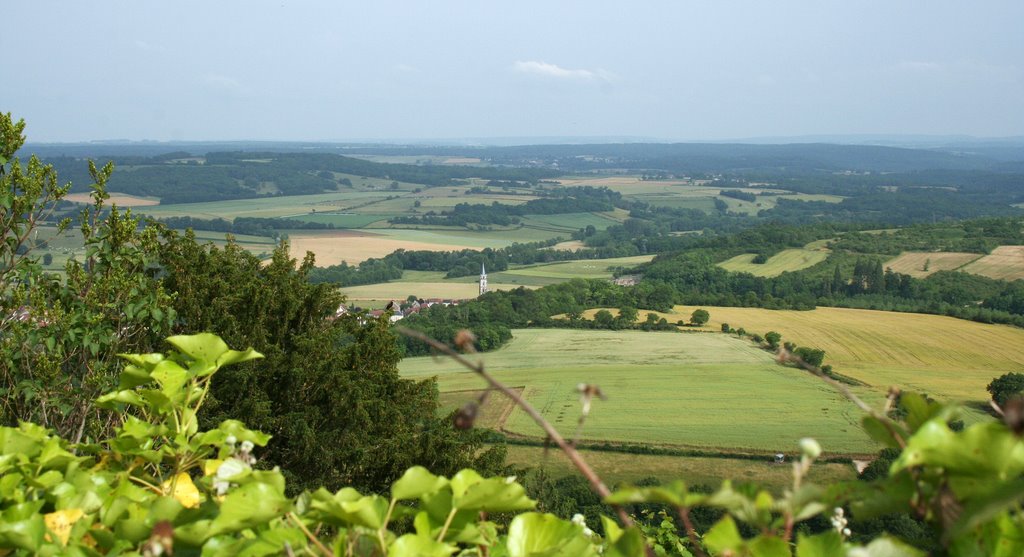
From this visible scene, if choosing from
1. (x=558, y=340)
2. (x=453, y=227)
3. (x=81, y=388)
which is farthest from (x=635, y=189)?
(x=81, y=388)

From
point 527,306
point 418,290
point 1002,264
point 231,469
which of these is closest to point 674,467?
point 231,469

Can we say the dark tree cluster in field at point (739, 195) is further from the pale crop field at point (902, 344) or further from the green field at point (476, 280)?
the pale crop field at point (902, 344)

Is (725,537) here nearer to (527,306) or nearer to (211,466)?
(211,466)

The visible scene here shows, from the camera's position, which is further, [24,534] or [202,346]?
[202,346]

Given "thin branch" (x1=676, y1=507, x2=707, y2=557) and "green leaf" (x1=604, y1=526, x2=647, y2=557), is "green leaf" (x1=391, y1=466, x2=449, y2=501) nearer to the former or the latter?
"green leaf" (x1=604, y1=526, x2=647, y2=557)

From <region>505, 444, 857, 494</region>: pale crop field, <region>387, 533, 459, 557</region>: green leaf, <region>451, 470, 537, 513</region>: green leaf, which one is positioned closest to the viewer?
<region>387, 533, 459, 557</region>: green leaf

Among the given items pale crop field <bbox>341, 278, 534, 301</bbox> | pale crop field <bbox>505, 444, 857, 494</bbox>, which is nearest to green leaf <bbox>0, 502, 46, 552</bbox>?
pale crop field <bbox>505, 444, 857, 494</bbox>

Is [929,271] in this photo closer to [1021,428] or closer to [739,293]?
[739,293]
